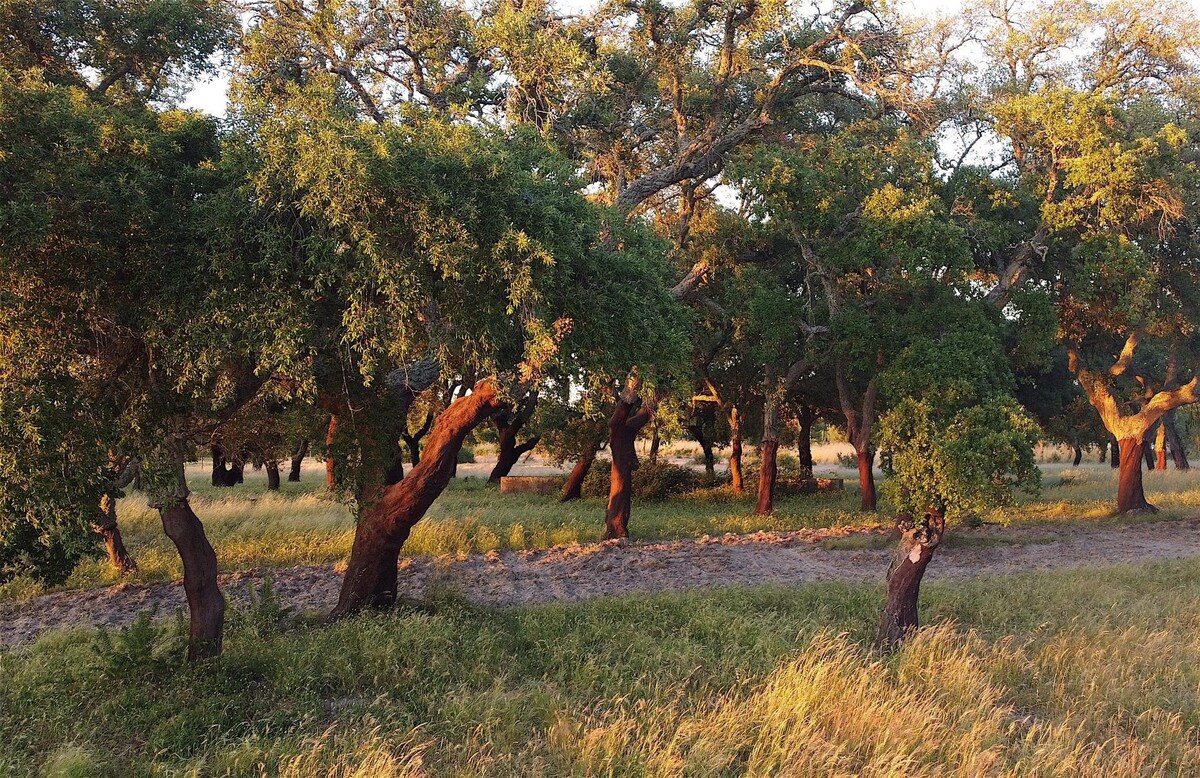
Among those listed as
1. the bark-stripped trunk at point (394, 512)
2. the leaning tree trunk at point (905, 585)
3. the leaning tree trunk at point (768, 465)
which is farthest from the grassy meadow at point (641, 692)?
the leaning tree trunk at point (768, 465)

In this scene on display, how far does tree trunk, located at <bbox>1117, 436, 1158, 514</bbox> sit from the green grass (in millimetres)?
14470

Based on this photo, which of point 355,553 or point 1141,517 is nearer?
point 355,553

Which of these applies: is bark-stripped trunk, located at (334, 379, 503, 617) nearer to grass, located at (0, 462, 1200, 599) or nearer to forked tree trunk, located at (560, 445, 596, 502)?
grass, located at (0, 462, 1200, 599)

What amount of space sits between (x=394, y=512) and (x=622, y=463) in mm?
9424

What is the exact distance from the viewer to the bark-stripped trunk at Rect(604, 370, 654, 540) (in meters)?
18.9

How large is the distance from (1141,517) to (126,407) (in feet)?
83.5

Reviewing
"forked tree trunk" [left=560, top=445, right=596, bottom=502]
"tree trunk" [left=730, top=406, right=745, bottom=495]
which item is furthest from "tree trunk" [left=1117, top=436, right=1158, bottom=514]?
"forked tree trunk" [left=560, top=445, right=596, bottom=502]

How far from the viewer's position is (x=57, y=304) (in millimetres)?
6895

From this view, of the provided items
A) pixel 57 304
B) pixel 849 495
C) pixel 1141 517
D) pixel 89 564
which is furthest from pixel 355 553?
pixel 849 495

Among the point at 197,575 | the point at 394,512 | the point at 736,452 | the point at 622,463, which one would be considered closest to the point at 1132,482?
the point at 736,452

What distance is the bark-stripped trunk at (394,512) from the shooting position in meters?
10.5

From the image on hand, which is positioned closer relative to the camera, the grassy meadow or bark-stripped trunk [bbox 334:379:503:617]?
the grassy meadow

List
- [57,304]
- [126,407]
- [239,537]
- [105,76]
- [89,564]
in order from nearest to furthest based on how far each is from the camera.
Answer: [57,304], [126,407], [105,76], [89,564], [239,537]

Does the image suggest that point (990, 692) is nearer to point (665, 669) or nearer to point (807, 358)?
point (665, 669)
